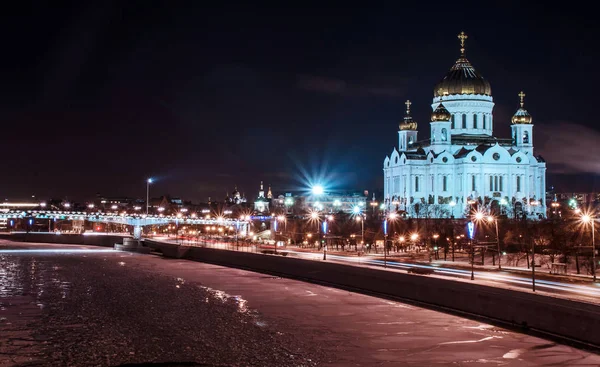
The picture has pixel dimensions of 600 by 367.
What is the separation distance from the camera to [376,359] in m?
21.5

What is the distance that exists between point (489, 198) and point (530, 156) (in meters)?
13.6

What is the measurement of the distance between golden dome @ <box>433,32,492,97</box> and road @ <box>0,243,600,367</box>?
10295cm

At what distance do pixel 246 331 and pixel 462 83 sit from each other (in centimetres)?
11863

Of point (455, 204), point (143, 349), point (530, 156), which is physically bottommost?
point (143, 349)

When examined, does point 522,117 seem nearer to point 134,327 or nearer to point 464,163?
point 464,163

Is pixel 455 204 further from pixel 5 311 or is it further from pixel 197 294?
pixel 5 311

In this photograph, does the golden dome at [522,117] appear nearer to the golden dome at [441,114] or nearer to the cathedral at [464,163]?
the cathedral at [464,163]

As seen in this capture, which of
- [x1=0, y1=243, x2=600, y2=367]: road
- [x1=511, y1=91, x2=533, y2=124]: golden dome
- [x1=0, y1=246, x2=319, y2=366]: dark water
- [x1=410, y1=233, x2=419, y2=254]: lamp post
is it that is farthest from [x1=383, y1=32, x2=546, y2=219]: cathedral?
[x1=0, y1=243, x2=600, y2=367]: road

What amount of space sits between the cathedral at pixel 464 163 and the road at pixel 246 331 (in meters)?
88.5

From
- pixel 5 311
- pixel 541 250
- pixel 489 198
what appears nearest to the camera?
pixel 5 311

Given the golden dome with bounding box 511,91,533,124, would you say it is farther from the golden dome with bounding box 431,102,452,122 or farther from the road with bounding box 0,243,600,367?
the road with bounding box 0,243,600,367

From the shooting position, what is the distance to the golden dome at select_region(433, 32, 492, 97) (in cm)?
13950

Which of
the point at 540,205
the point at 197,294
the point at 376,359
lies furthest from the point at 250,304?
the point at 540,205

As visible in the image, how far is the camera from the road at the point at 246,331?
2155cm
